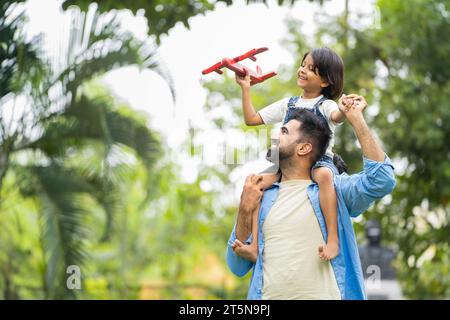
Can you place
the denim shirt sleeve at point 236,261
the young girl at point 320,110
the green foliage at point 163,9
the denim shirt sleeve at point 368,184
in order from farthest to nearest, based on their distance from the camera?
the green foliage at point 163,9 → the denim shirt sleeve at point 236,261 → the young girl at point 320,110 → the denim shirt sleeve at point 368,184

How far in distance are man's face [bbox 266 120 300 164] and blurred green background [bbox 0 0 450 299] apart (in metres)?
2.28

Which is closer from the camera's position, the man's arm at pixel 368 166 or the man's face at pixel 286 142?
the man's arm at pixel 368 166

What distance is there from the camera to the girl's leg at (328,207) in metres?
3.26

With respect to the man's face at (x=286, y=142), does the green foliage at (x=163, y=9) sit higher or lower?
higher

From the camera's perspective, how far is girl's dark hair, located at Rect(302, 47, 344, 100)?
3525mm

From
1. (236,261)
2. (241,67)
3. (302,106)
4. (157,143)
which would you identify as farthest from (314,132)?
(157,143)

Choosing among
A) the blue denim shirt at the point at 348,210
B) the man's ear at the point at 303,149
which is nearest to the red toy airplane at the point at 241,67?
the man's ear at the point at 303,149

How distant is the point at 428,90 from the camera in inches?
468

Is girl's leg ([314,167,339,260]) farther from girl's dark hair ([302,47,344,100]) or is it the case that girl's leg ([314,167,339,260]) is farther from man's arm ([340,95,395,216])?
girl's dark hair ([302,47,344,100])

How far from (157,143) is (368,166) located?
21.3ft

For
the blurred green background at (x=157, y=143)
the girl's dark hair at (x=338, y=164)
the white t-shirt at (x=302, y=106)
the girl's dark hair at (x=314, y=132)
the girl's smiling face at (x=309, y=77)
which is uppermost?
the blurred green background at (x=157, y=143)

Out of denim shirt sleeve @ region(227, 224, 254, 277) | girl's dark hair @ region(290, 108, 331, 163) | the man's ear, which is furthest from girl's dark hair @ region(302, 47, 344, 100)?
denim shirt sleeve @ region(227, 224, 254, 277)

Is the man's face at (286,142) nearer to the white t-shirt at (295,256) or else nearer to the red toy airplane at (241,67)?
the white t-shirt at (295,256)
